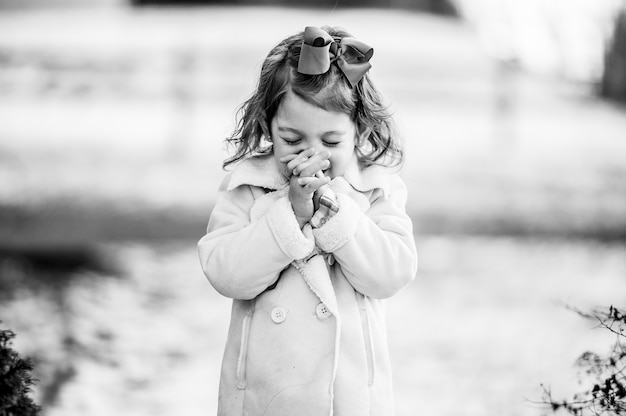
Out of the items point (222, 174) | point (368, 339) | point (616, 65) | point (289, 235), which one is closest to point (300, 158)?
point (289, 235)

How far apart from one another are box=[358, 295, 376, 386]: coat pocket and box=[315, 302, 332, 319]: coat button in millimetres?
121

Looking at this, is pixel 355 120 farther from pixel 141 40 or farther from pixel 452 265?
pixel 141 40

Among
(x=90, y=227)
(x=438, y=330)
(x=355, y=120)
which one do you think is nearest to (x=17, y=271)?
(x=90, y=227)

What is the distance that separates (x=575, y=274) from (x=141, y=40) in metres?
4.88

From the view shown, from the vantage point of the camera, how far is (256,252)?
2023 millimetres

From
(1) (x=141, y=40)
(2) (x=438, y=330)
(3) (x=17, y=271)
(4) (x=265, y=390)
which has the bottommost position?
(4) (x=265, y=390)

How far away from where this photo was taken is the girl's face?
204 centimetres

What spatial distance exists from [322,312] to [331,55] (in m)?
0.60

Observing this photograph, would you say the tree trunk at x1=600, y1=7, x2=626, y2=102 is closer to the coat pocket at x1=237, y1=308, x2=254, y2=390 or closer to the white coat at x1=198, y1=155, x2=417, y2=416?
the white coat at x1=198, y1=155, x2=417, y2=416

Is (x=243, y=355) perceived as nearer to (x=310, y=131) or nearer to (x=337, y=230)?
(x=337, y=230)

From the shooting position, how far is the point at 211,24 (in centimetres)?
866

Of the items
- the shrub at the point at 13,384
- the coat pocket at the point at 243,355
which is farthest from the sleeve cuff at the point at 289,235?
the shrub at the point at 13,384

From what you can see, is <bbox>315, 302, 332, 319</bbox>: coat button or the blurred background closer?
<bbox>315, 302, 332, 319</bbox>: coat button

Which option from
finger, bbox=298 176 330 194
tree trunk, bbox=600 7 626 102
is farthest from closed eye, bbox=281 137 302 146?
tree trunk, bbox=600 7 626 102
